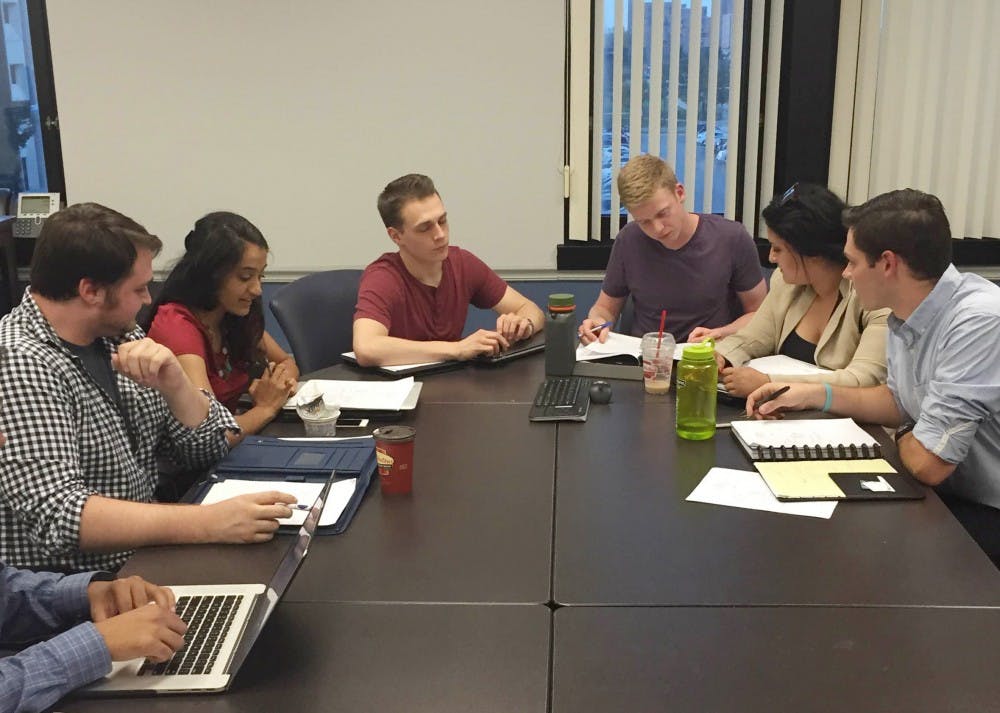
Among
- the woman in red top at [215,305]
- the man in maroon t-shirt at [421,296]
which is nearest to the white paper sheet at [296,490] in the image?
the woman in red top at [215,305]

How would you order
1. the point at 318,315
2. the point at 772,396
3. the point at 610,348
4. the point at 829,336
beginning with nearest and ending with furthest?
the point at 772,396, the point at 829,336, the point at 610,348, the point at 318,315

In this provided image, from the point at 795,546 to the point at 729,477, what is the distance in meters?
0.28

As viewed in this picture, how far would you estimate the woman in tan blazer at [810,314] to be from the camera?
2246 mm

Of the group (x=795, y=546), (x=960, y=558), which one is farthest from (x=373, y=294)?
(x=960, y=558)

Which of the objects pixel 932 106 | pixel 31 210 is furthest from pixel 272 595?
pixel 932 106

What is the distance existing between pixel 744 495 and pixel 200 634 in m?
0.94

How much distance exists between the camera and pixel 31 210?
396cm

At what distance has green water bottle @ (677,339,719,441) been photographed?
1.92 metres

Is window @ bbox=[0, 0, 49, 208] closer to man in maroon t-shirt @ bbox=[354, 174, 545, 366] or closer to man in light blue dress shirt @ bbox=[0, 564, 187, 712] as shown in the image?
man in maroon t-shirt @ bbox=[354, 174, 545, 366]

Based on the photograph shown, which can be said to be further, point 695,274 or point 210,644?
point 695,274

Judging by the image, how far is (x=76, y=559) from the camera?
1601 mm

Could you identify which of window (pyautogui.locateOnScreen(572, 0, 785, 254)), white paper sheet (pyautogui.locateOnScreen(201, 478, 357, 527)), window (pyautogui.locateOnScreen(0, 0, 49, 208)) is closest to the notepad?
white paper sheet (pyautogui.locateOnScreen(201, 478, 357, 527))

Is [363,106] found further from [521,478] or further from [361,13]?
[521,478]

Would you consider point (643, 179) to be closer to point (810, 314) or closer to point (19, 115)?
point (810, 314)
